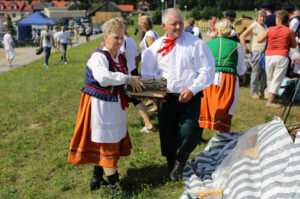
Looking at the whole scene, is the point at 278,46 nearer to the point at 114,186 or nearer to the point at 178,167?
the point at 178,167

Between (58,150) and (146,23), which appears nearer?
(58,150)

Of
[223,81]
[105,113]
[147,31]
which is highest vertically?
[147,31]

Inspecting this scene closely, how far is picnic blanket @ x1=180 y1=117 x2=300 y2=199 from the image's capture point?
2.71 meters

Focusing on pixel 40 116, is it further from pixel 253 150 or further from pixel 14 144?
pixel 253 150

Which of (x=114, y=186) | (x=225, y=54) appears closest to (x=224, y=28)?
(x=225, y=54)

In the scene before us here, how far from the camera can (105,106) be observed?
10.6ft

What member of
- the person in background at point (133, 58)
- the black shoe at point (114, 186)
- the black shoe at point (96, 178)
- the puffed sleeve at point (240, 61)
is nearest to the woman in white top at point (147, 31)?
the person in background at point (133, 58)

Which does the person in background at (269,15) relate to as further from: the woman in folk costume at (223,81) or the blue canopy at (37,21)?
the blue canopy at (37,21)

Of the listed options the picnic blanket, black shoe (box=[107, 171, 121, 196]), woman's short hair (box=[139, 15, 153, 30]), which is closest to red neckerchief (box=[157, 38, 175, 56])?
the picnic blanket

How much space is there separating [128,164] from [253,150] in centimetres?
178

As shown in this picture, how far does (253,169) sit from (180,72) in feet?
4.29

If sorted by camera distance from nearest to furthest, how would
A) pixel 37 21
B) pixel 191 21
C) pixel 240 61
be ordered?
pixel 240 61 < pixel 191 21 < pixel 37 21

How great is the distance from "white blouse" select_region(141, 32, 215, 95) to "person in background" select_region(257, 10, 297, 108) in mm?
3796

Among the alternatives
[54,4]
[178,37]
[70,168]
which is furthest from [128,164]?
[54,4]
